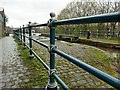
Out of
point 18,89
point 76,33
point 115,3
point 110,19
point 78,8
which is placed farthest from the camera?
point 78,8

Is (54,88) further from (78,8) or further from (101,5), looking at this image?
(78,8)

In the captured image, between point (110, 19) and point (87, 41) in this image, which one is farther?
point (87, 41)

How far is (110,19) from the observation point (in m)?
0.98

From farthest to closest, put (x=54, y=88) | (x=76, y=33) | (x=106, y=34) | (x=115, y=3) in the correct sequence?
(x=115, y=3)
(x=76, y=33)
(x=106, y=34)
(x=54, y=88)

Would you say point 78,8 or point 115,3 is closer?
point 115,3

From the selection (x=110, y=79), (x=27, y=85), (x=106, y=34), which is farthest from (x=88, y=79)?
(x=106, y=34)

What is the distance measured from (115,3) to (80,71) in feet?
79.2

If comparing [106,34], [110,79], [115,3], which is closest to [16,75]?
[110,79]

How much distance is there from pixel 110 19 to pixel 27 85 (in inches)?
83.4

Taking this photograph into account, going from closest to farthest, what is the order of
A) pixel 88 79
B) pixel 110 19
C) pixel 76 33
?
pixel 110 19 → pixel 88 79 → pixel 76 33

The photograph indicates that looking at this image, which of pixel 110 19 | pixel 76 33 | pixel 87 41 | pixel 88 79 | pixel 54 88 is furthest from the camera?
pixel 76 33

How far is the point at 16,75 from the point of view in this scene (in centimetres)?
338

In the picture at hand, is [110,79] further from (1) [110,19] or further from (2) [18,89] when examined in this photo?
(2) [18,89]

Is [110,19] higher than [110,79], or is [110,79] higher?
[110,19]
